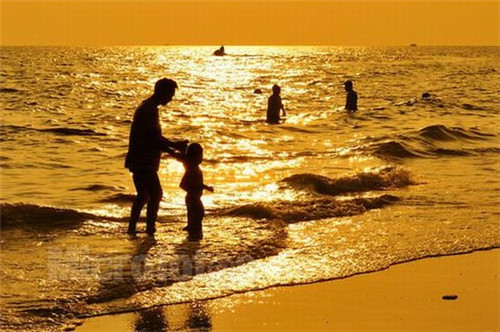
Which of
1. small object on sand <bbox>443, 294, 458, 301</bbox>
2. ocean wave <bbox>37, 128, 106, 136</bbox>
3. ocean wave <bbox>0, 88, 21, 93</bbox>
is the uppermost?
small object on sand <bbox>443, 294, 458, 301</bbox>

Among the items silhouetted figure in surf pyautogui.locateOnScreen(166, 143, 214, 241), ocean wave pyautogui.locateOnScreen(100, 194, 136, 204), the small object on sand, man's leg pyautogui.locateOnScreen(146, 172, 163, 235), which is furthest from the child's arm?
ocean wave pyautogui.locateOnScreen(100, 194, 136, 204)

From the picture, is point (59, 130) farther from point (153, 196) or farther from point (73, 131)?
point (153, 196)

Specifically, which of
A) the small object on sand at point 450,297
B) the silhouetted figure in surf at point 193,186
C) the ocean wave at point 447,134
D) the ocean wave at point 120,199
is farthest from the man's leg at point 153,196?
the ocean wave at point 447,134

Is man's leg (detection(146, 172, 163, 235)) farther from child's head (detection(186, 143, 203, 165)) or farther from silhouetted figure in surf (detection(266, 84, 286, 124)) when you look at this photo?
silhouetted figure in surf (detection(266, 84, 286, 124))

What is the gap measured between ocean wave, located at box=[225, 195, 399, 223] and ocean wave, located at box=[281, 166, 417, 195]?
1214mm

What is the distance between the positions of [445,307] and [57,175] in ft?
32.5

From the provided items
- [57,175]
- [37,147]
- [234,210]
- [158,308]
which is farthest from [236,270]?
[37,147]

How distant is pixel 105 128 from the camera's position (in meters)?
24.6

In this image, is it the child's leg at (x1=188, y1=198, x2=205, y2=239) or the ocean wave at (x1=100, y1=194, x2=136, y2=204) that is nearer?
the child's leg at (x1=188, y1=198, x2=205, y2=239)

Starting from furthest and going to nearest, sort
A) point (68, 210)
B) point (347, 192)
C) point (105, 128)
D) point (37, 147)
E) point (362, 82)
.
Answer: point (362, 82)
point (105, 128)
point (37, 147)
point (347, 192)
point (68, 210)

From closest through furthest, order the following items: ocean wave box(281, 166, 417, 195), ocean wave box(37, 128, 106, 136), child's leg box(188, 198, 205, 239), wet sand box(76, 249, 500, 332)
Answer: wet sand box(76, 249, 500, 332) < child's leg box(188, 198, 205, 239) < ocean wave box(281, 166, 417, 195) < ocean wave box(37, 128, 106, 136)

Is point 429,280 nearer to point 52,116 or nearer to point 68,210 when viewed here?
point 68,210

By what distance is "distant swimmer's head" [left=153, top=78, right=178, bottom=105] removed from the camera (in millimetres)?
8133

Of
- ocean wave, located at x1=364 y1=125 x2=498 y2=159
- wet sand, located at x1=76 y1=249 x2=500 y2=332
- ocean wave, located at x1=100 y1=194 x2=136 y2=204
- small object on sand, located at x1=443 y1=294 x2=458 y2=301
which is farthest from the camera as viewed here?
ocean wave, located at x1=364 y1=125 x2=498 y2=159
